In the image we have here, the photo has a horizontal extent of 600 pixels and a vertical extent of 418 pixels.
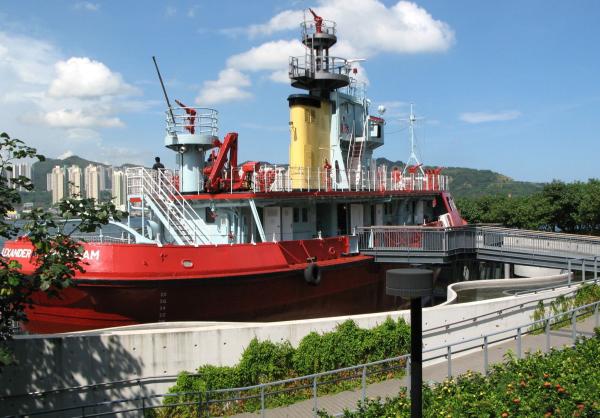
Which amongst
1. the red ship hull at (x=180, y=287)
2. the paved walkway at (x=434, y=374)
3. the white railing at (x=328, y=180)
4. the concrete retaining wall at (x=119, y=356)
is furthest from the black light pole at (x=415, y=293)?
the white railing at (x=328, y=180)

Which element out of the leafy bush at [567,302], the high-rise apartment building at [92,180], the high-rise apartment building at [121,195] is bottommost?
the leafy bush at [567,302]

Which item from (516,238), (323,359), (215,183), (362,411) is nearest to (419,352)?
(362,411)

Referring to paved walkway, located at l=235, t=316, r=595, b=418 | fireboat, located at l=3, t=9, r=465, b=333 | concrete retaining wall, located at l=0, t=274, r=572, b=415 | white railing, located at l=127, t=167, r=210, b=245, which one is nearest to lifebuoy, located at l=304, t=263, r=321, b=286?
fireboat, located at l=3, t=9, r=465, b=333

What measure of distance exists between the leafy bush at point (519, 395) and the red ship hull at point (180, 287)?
739 cm

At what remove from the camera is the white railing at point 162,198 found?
16.2 metres

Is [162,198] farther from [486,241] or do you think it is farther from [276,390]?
[486,241]

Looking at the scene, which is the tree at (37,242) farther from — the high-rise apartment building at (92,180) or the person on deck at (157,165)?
the high-rise apartment building at (92,180)

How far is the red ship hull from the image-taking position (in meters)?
13.4

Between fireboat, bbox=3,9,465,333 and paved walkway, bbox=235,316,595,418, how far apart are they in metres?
4.75

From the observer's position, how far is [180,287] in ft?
45.7

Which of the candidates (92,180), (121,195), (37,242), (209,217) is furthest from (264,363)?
(92,180)

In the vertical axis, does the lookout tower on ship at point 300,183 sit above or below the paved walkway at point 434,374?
above

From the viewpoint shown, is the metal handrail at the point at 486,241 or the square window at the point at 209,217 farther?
the metal handrail at the point at 486,241

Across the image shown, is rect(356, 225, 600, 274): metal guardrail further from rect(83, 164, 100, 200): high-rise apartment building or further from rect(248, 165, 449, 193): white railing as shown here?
rect(83, 164, 100, 200): high-rise apartment building
